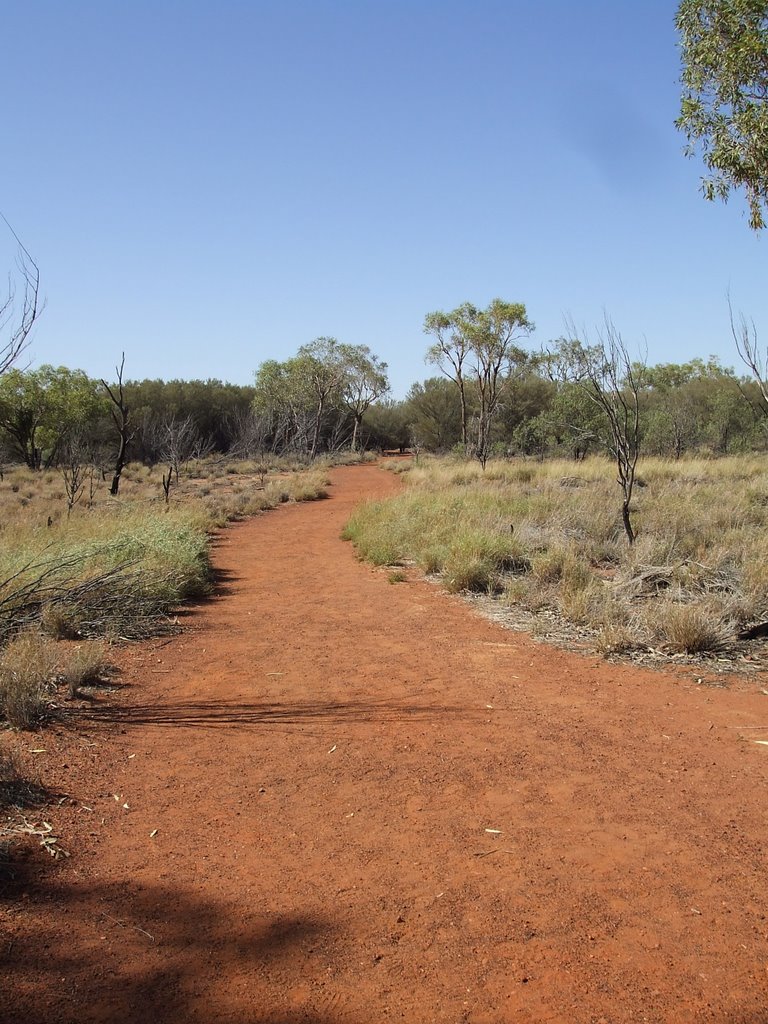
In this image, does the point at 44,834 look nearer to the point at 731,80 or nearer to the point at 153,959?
the point at 153,959

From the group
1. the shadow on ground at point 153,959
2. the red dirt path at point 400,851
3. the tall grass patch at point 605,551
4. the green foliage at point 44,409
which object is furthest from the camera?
the green foliage at point 44,409

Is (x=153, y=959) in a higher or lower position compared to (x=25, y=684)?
lower

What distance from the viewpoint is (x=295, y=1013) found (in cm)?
241

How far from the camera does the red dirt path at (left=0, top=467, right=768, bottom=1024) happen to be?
2.53 meters

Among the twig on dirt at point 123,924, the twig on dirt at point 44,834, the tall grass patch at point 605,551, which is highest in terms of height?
the tall grass patch at point 605,551

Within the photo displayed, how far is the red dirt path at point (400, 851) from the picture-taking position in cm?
253

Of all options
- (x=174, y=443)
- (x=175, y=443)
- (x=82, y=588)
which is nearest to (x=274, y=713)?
(x=82, y=588)

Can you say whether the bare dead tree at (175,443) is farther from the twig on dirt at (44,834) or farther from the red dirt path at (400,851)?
the twig on dirt at (44,834)

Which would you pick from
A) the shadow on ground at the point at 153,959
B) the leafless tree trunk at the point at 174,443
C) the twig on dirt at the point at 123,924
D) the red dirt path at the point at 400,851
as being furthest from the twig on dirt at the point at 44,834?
the leafless tree trunk at the point at 174,443

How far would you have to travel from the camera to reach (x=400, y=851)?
137 inches

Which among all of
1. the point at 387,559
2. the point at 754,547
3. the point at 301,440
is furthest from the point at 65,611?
the point at 301,440

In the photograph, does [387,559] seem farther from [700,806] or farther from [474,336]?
[474,336]

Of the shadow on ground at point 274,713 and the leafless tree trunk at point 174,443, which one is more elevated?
the leafless tree trunk at point 174,443

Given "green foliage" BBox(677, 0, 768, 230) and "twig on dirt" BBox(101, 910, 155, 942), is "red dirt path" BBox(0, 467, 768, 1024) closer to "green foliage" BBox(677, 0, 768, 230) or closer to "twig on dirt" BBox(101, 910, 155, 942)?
"twig on dirt" BBox(101, 910, 155, 942)
